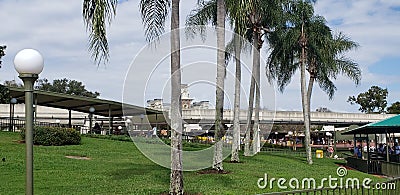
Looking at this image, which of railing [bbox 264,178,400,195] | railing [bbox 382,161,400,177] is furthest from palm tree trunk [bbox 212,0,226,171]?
railing [bbox 264,178,400,195]

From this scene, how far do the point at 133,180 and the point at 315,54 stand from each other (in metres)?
19.9

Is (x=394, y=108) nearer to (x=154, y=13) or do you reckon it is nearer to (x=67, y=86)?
(x=67, y=86)

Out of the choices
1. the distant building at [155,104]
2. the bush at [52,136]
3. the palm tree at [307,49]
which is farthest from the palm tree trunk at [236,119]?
the distant building at [155,104]

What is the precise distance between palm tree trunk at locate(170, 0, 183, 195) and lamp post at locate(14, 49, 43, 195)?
6365 mm

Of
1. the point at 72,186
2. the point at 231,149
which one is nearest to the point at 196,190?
the point at 72,186

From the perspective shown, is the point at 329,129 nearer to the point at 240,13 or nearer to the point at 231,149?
the point at 231,149

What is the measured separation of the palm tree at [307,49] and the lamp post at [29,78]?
24.7 m

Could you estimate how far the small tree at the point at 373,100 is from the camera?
93.0 meters

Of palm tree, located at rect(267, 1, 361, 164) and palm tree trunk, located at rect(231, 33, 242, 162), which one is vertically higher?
palm tree, located at rect(267, 1, 361, 164)

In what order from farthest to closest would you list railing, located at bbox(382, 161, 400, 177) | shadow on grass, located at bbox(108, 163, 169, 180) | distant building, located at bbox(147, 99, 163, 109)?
1. railing, located at bbox(382, 161, 400, 177)
2. shadow on grass, located at bbox(108, 163, 169, 180)
3. distant building, located at bbox(147, 99, 163, 109)

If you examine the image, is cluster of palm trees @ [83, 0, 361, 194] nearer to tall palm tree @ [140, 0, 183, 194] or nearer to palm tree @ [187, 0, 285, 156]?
palm tree @ [187, 0, 285, 156]

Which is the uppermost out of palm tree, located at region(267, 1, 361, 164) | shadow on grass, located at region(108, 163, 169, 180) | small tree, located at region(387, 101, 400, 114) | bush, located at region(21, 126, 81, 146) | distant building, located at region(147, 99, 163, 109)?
palm tree, located at region(267, 1, 361, 164)

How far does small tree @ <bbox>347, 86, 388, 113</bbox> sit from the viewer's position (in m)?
93.0

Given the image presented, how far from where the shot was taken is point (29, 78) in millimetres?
6727
